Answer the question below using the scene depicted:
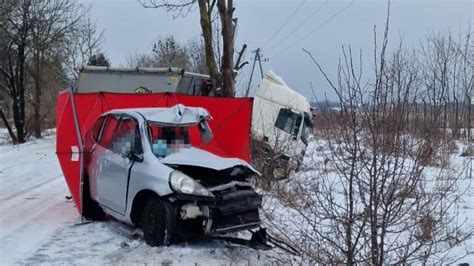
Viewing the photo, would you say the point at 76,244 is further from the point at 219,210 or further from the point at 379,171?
the point at 379,171

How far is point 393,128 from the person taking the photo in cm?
456

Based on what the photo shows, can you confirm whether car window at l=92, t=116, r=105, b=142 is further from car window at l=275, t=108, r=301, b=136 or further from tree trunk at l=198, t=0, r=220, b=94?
car window at l=275, t=108, r=301, b=136

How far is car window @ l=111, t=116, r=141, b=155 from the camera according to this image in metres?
7.41

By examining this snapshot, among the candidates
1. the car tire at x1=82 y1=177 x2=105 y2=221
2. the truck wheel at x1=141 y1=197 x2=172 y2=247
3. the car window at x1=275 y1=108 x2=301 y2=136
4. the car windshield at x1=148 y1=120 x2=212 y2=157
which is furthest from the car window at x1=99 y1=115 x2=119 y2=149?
the car window at x1=275 y1=108 x2=301 y2=136

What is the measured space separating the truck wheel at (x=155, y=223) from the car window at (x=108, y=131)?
1.55 m

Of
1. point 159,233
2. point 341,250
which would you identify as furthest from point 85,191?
point 341,250

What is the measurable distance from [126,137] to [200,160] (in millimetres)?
1307

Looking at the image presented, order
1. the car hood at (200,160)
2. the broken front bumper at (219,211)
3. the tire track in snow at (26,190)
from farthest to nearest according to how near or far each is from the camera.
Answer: the tire track in snow at (26,190) < the car hood at (200,160) < the broken front bumper at (219,211)

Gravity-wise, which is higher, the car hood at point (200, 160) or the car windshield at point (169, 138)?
the car windshield at point (169, 138)

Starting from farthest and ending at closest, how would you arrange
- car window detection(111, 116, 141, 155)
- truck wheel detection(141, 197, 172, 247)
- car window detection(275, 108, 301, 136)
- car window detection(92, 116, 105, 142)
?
car window detection(275, 108, 301, 136), car window detection(92, 116, 105, 142), car window detection(111, 116, 141, 155), truck wheel detection(141, 197, 172, 247)

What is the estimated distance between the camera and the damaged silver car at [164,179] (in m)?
6.52

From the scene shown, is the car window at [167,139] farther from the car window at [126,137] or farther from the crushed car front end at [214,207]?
the crushed car front end at [214,207]

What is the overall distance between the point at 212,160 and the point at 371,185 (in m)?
2.88

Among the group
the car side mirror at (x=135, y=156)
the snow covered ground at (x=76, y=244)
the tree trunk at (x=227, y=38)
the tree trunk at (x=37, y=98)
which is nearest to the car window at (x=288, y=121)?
the tree trunk at (x=227, y=38)
